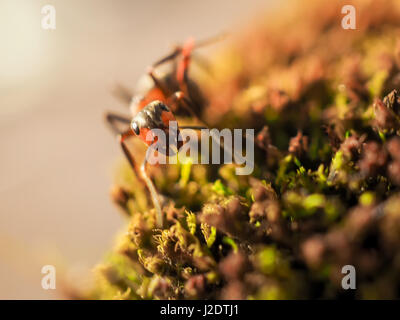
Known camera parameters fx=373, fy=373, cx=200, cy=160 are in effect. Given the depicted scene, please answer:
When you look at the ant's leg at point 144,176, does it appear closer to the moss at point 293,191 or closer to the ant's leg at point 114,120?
the moss at point 293,191

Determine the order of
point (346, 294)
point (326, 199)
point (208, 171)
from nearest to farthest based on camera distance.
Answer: point (346, 294) → point (326, 199) → point (208, 171)

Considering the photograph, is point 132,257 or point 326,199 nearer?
point 326,199

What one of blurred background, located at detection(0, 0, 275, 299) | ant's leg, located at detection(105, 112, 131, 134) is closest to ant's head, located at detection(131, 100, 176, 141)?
ant's leg, located at detection(105, 112, 131, 134)

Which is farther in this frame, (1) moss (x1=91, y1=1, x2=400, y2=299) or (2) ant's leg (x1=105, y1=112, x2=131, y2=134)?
(2) ant's leg (x1=105, y1=112, x2=131, y2=134)

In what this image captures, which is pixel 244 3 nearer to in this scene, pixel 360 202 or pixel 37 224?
pixel 37 224

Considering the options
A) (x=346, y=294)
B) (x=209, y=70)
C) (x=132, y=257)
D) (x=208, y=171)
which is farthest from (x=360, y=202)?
(x=209, y=70)

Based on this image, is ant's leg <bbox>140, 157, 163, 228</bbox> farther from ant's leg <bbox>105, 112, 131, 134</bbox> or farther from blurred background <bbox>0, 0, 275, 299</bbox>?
blurred background <bbox>0, 0, 275, 299</bbox>
